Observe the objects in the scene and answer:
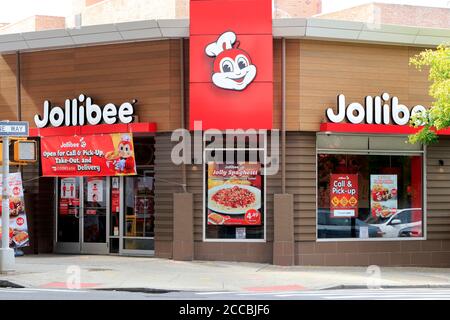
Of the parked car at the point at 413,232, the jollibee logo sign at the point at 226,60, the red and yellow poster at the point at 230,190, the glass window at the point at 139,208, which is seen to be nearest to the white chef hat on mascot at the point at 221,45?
the jollibee logo sign at the point at 226,60

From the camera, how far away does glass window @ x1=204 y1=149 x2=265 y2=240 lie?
52.1 feet

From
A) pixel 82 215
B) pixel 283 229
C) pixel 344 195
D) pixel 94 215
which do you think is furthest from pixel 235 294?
pixel 82 215

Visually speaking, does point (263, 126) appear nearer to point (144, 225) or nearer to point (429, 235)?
point (144, 225)

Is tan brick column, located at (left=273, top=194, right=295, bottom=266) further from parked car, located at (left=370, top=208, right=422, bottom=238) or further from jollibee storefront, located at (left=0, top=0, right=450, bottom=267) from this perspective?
parked car, located at (left=370, top=208, right=422, bottom=238)

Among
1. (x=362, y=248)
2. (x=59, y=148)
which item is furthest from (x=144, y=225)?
(x=362, y=248)

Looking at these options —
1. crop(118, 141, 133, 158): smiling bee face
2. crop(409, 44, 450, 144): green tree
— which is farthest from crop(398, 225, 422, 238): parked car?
crop(118, 141, 133, 158): smiling bee face

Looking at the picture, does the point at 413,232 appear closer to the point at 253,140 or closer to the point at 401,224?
the point at 401,224

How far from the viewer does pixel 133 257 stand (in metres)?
16.6

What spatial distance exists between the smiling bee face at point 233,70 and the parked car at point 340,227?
3.80 metres

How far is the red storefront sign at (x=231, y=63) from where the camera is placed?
50.9ft

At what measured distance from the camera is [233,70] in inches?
614

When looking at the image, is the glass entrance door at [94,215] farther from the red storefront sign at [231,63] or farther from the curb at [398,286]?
the curb at [398,286]

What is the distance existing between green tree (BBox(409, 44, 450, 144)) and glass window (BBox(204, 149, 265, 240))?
394 centimetres

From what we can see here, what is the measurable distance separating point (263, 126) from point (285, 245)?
2939 mm
